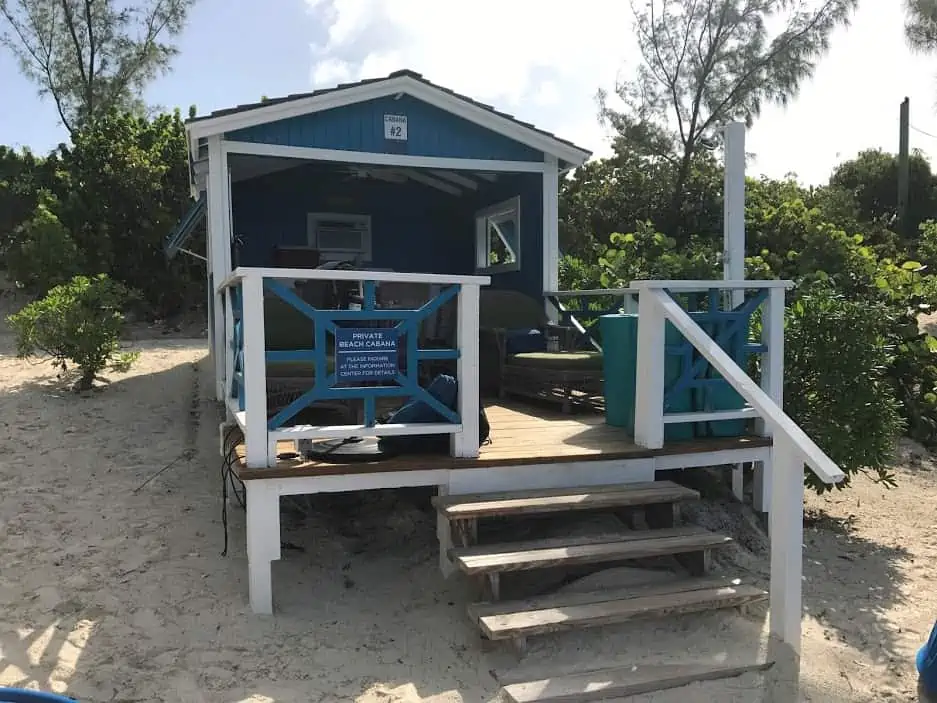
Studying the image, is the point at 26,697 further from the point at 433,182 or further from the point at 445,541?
the point at 433,182

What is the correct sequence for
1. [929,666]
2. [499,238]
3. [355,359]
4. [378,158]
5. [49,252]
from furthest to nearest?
[49,252] → [499,238] → [378,158] → [355,359] → [929,666]

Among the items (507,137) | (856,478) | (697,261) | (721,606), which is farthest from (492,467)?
(697,261)

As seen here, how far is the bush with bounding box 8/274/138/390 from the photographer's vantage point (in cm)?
761

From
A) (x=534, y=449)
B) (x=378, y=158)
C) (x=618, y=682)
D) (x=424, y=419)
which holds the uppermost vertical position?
(x=378, y=158)

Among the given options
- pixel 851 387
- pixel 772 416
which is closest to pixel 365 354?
pixel 772 416

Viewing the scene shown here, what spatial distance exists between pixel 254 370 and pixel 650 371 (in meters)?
2.20

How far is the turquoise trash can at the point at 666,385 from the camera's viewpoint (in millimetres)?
4629

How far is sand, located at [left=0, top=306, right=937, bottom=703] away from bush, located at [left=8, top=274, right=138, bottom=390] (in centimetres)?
138

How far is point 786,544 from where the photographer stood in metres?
3.38

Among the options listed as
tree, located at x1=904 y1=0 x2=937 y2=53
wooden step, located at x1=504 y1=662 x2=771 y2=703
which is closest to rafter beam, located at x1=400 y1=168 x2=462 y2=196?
wooden step, located at x1=504 y1=662 x2=771 y2=703

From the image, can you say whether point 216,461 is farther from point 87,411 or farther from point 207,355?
point 207,355

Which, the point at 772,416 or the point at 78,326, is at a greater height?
the point at 78,326

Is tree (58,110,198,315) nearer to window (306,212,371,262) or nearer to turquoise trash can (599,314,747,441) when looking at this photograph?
window (306,212,371,262)

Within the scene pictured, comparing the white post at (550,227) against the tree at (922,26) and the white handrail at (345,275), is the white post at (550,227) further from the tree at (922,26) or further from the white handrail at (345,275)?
the tree at (922,26)
